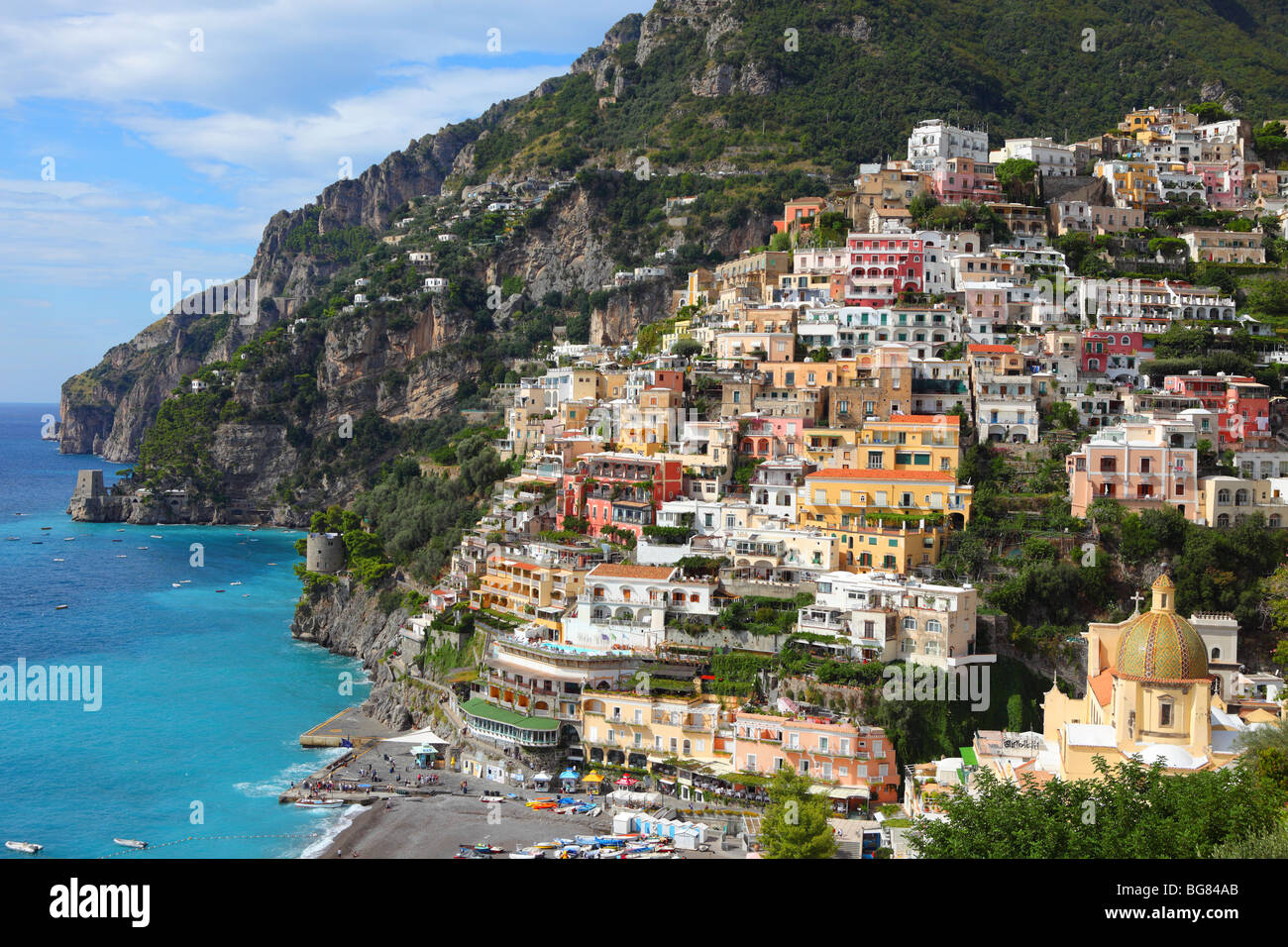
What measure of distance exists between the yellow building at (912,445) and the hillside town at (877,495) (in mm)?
101

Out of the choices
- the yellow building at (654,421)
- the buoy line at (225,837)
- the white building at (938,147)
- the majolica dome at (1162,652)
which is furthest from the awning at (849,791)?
the white building at (938,147)

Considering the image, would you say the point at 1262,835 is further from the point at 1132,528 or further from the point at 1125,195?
the point at 1125,195

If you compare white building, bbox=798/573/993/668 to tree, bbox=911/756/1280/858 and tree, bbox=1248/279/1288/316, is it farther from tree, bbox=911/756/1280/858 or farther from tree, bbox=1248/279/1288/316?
tree, bbox=1248/279/1288/316

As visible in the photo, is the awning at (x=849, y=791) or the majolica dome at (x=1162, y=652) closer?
the majolica dome at (x=1162, y=652)

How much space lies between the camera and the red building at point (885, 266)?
49156 millimetres

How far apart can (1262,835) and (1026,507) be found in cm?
2519

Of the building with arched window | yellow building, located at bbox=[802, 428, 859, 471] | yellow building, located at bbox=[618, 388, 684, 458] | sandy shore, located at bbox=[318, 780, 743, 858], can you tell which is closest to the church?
sandy shore, located at bbox=[318, 780, 743, 858]

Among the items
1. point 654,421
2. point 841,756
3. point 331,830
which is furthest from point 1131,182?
point 331,830

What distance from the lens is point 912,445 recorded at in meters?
38.2

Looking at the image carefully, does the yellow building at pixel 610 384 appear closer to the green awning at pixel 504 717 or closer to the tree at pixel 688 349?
the tree at pixel 688 349

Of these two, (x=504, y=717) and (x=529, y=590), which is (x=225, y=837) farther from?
(x=529, y=590)

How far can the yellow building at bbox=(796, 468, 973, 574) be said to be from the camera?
34344 mm
